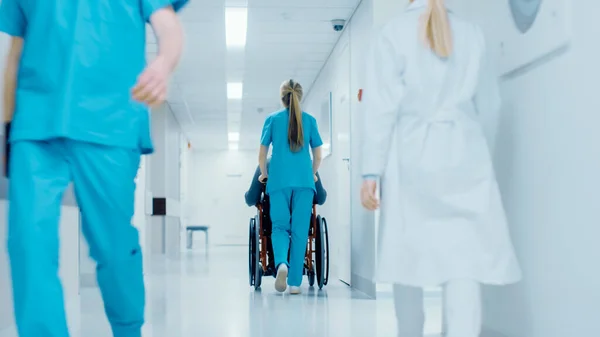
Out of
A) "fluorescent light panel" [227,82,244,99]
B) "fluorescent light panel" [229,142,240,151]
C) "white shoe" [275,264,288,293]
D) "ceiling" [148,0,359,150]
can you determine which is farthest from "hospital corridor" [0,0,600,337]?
"fluorescent light panel" [229,142,240,151]

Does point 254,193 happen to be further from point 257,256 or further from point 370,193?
point 370,193

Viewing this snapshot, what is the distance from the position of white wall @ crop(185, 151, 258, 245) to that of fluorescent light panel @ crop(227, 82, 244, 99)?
783 cm

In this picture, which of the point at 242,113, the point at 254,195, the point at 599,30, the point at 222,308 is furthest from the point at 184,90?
the point at 599,30

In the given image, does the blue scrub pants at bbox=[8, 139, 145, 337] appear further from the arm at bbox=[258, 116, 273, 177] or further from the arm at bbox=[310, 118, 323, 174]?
the arm at bbox=[310, 118, 323, 174]

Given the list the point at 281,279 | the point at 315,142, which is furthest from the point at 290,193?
the point at 281,279

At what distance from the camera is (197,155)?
59.7 ft

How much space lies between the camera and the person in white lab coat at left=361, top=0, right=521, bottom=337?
1.87m

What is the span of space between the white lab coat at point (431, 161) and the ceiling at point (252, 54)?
3.61 m

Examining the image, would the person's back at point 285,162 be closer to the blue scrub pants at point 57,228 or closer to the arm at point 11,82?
the blue scrub pants at point 57,228

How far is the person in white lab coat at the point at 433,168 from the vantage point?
1867 mm

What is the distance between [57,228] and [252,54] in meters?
6.04

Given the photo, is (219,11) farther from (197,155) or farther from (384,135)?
(197,155)

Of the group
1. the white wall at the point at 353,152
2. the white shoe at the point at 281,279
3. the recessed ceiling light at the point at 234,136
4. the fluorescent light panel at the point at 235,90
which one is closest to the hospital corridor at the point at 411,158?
the white shoe at the point at 281,279

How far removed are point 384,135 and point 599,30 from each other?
2.00 ft
